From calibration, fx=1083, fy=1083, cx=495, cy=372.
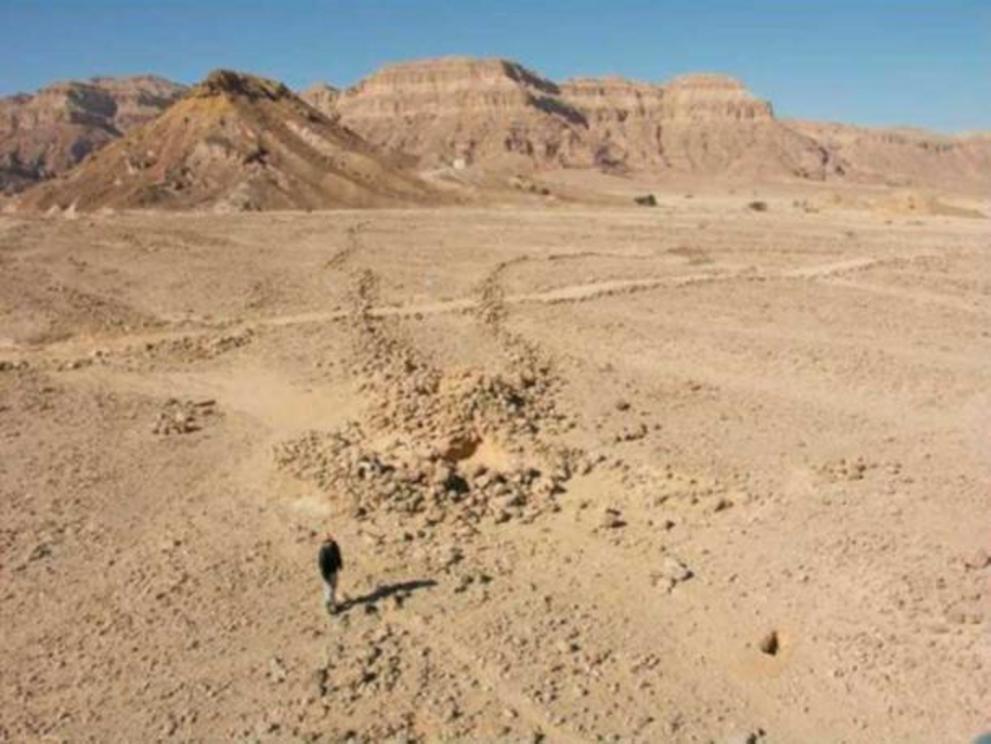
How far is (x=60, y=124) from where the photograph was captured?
527ft

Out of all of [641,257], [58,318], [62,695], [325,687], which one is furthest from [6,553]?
[641,257]

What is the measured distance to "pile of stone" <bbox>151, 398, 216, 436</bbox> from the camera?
60.6 feet

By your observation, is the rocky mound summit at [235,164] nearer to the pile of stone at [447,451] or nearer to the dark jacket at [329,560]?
the pile of stone at [447,451]

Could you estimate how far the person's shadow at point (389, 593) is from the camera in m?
12.1

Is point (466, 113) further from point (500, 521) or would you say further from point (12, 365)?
point (500, 521)

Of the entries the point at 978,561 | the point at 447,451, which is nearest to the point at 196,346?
the point at 447,451

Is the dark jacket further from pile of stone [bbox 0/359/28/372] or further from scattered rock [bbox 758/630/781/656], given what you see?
pile of stone [bbox 0/359/28/372]

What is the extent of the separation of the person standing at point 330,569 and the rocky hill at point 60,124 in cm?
12320

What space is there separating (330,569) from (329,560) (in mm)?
116

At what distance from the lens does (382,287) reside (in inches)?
A: 1299

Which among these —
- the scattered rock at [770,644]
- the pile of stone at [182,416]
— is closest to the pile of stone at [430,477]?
the pile of stone at [182,416]

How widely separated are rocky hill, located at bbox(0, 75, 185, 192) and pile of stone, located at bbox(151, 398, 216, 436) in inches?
4483

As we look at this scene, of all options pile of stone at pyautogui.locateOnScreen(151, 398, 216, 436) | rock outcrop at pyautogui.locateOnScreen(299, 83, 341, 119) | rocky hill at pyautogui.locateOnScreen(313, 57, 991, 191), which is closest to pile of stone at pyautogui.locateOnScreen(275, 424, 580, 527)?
pile of stone at pyautogui.locateOnScreen(151, 398, 216, 436)

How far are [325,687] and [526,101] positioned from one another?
547 feet
